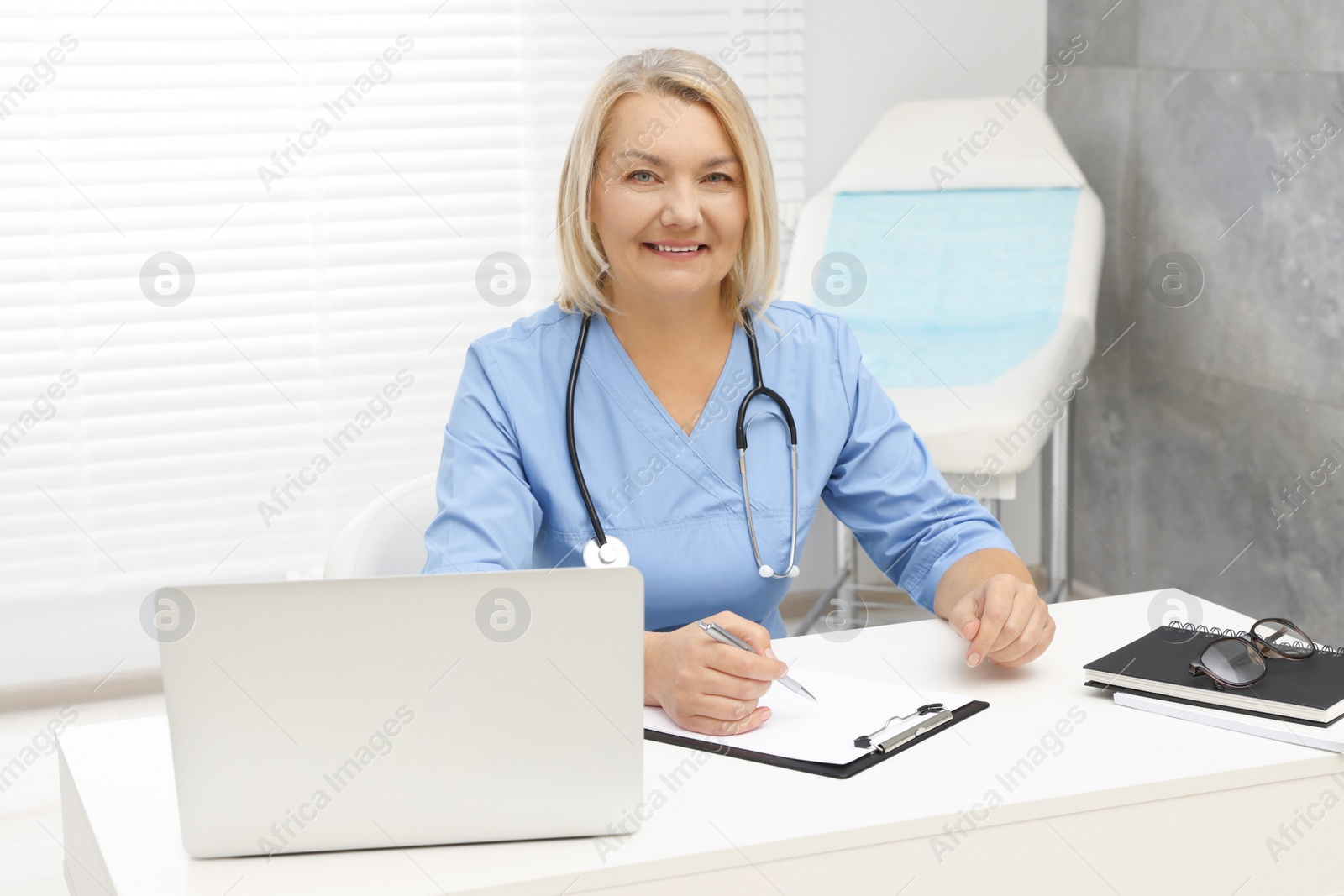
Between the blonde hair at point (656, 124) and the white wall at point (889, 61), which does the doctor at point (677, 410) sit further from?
the white wall at point (889, 61)

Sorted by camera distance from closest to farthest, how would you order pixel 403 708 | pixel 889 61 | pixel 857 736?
pixel 403 708 → pixel 857 736 → pixel 889 61

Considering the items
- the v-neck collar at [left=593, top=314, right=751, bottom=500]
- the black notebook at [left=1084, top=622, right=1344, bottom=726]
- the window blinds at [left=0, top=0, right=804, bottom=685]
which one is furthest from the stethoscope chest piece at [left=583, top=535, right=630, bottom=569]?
the window blinds at [left=0, top=0, right=804, bottom=685]

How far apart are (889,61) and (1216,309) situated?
103 cm

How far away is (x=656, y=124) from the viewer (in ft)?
5.14

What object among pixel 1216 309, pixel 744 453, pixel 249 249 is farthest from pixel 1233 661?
pixel 249 249

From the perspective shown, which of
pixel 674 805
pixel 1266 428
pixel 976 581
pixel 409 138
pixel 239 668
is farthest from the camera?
pixel 409 138

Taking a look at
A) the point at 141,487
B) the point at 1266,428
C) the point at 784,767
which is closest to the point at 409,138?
the point at 141,487

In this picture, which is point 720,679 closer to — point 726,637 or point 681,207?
point 726,637

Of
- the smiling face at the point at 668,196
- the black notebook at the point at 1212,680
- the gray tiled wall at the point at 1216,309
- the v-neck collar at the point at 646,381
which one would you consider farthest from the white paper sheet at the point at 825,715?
the gray tiled wall at the point at 1216,309

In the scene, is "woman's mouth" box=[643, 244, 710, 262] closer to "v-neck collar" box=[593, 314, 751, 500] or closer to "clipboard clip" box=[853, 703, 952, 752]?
"v-neck collar" box=[593, 314, 751, 500]

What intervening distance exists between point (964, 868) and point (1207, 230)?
2.36m

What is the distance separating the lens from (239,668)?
0.93m

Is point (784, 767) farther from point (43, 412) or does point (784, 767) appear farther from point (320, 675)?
point (43, 412)

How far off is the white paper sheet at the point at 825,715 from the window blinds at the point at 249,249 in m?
2.08
